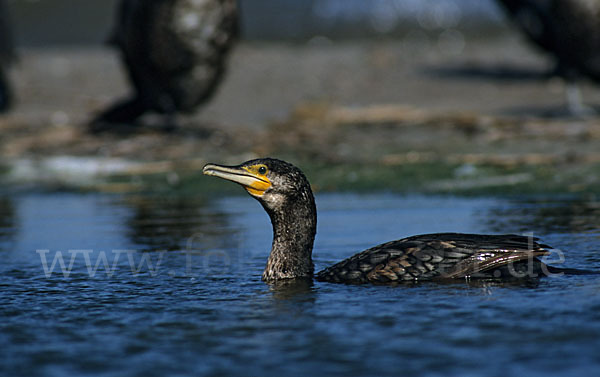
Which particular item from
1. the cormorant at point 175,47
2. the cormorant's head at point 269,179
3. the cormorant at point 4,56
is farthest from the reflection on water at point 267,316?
the cormorant at point 4,56

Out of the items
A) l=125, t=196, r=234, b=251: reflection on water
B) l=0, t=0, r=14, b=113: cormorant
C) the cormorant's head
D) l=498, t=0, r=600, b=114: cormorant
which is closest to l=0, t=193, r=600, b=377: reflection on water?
l=125, t=196, r=234, b=251: reflection on water

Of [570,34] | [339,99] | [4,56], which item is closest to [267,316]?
[570,34]

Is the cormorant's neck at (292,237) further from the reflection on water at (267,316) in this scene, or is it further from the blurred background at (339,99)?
the blurred background at (339,99)

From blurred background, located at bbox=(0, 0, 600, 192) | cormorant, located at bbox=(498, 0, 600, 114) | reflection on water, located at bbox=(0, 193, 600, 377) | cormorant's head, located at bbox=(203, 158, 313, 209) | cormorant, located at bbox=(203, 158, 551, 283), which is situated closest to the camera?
reflection on water, located at bbox=(0, 193, 600, 377)

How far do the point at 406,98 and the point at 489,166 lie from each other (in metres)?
7.49

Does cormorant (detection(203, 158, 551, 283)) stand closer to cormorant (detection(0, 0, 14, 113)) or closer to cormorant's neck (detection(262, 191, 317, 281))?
cormorant's neck (detection(262, 191, 317, 281))

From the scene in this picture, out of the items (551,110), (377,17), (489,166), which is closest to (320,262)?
(489,166)

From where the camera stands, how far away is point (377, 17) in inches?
1080

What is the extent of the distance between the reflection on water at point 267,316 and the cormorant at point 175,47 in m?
5.63

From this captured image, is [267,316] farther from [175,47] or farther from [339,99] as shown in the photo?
[339,99]

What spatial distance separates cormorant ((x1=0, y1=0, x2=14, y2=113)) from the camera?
1908cm

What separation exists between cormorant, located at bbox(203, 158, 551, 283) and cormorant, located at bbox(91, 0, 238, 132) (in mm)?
7532

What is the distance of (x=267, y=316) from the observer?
5.84 meters

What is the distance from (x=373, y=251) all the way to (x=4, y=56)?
15060 mm
